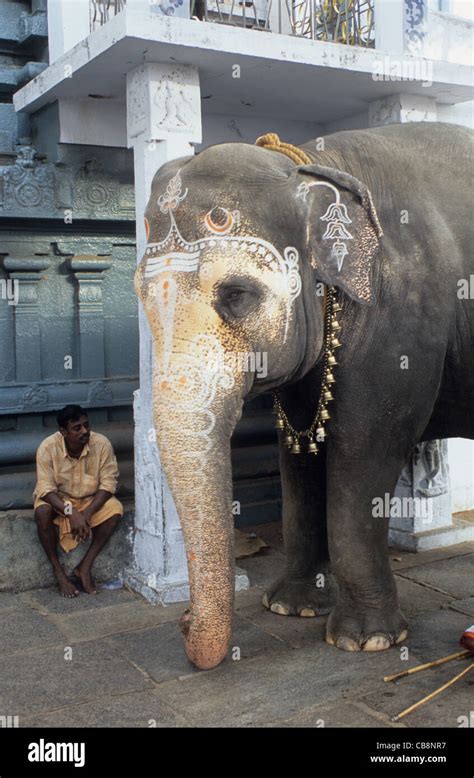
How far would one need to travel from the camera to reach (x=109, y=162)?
5.92m

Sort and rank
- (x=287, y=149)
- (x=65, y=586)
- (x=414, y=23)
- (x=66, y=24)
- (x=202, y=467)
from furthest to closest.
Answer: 1. (x=414, y=23)
2. (x=66, y=24)
3. (x=65, y=586)
4. (x=287, y=149)
5. (x=202, y=467)

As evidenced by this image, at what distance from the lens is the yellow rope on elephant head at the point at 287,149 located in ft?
12.6

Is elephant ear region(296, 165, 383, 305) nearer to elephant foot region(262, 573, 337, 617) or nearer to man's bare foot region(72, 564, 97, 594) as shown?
elephant foot region(262, 573, 337, 617)

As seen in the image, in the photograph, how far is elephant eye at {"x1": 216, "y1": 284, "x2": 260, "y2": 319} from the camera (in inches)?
134

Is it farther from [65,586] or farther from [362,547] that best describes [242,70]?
[65,586]

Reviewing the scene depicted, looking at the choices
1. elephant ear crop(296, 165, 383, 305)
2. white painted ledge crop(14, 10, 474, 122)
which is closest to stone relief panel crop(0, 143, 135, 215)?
white painted ledge crop(14, 10, 474, 122)

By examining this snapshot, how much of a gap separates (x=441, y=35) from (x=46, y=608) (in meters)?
5.31

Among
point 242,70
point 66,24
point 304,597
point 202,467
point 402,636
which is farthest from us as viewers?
point 66,24

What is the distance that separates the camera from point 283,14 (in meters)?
6.52

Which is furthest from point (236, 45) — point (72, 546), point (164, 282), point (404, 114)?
point (72, 546)

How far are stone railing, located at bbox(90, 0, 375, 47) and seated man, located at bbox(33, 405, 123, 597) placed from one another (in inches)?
96.2

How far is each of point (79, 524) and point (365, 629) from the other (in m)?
1.82

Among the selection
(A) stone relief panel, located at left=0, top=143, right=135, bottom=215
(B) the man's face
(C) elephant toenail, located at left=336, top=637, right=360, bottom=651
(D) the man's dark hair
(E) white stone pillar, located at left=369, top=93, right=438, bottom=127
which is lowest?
(C) elephant toenail, located at left=336, top=637, right=360, bottom=651

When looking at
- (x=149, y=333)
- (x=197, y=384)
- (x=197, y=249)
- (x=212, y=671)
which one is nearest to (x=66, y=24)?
(x=149, y=333)
